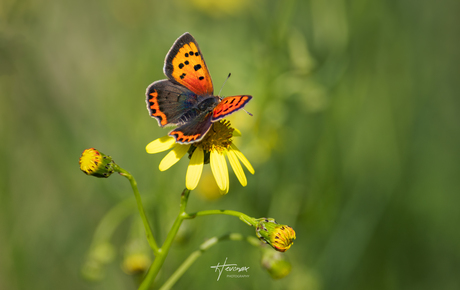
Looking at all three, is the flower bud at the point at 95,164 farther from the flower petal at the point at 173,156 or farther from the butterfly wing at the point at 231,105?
the butterfly wing at the point at 231,105

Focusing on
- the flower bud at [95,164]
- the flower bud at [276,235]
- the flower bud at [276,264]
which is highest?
the flower bud at [95,164]

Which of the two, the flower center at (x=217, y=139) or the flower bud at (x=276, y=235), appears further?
the flower center at (x=217, y=139)

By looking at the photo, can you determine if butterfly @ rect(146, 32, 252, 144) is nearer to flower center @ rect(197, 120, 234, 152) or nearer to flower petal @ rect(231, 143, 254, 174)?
flower center @ rect(197, 120, 234, 152)

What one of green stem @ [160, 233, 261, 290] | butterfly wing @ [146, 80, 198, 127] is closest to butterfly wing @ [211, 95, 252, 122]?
butterfly wing @ [146, 80, 198, 127]

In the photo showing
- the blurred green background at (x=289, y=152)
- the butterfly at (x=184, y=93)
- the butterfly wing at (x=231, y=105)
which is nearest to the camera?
the butterfly wing at (x=231, y=105)

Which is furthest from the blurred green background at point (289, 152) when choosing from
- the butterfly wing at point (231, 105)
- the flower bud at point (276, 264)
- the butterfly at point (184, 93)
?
the butterfly wing at point (231, 105)

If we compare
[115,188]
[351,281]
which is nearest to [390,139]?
[351,281]

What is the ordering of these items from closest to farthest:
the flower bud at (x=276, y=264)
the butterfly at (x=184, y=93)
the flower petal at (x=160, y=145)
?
the flower petal at (x=160, y=145) < the butterfly at (x=184, y=93) < the flower bud at (x=276, y=264)
